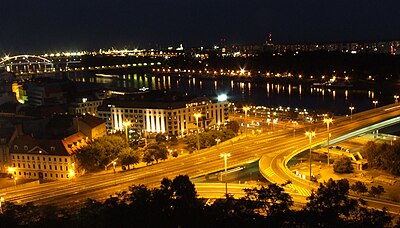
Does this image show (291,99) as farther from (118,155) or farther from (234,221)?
(234,221)

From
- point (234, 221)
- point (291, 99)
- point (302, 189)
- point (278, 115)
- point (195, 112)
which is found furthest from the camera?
point (291, 99)

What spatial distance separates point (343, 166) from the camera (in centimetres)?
1120

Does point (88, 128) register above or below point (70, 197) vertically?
above

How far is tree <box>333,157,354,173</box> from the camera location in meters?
11.2

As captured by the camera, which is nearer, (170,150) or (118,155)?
(118,155)

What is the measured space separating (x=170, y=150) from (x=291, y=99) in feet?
49.7

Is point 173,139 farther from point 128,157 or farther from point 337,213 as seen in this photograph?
point 337,213

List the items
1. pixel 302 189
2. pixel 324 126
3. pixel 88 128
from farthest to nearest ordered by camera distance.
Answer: pixel 324 126, pixel 88 128, pixel 302 189

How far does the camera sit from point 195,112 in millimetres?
16328

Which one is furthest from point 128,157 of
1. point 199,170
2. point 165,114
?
point 165,114

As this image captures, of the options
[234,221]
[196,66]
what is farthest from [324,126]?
[196,66]

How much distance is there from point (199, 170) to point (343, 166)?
356cm

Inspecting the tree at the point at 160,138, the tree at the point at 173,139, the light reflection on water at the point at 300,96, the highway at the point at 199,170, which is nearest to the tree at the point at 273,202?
the highway at the point at 199,170

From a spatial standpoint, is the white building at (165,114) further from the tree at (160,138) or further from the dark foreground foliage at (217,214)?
the dark foreground foliage at (217,214)
